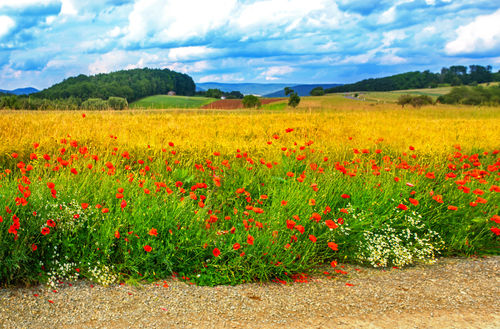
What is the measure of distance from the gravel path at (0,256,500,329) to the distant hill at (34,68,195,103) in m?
27.6

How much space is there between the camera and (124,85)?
53.6 metres

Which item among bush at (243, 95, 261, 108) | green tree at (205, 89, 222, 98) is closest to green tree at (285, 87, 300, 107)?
bush at (243, 95, 261, 108)

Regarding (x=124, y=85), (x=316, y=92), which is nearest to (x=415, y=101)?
(x=316, y=92)

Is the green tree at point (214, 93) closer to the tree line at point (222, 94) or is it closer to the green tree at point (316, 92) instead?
the tree line at point (222, 94)

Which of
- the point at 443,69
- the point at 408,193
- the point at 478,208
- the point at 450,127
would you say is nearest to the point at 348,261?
the point at 408,193

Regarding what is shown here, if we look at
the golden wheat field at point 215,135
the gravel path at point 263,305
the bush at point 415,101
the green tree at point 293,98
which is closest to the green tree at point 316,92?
the green tree at point 293,98

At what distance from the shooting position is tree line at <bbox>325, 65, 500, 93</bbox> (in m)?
74.0

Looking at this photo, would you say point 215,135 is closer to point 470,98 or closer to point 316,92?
point 470,98

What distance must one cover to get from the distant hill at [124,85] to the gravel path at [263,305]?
27.6 metres

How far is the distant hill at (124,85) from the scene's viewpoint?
40875 mm

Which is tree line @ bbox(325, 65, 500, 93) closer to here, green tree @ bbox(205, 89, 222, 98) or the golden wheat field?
green tree @ bbox(205, 89, 222, 98)

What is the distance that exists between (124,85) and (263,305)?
5490cm

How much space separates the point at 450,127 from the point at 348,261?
9.70 metres

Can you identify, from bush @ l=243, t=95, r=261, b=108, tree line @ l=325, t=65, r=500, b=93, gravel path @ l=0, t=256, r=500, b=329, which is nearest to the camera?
gravel path @ l=0, t=256, r=500, b=329
